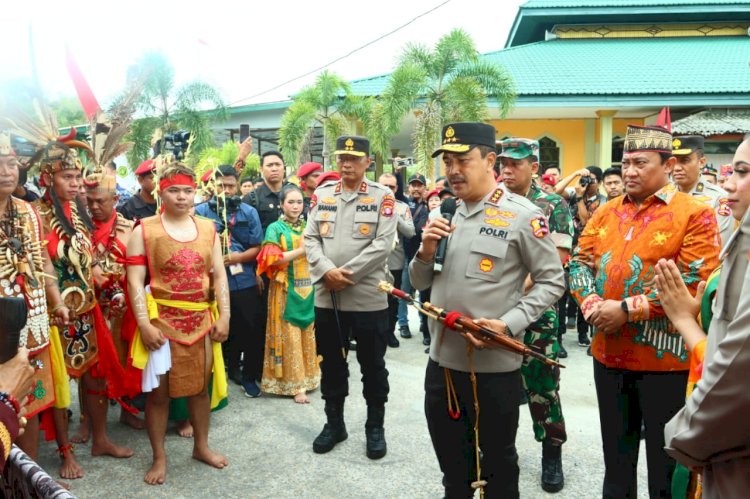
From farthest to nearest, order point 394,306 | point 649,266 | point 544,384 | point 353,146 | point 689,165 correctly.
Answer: point 394,306, point 689,165, point 353,146, point 544,384, point 649,266

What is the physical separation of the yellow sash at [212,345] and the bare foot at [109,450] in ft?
2.32

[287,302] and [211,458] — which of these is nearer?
[211,458]

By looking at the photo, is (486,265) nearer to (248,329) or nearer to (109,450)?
(109,450)

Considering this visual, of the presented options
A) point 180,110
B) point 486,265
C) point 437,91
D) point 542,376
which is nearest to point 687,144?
point 542,376

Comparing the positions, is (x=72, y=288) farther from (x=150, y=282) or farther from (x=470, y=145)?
(x=470, y=145)

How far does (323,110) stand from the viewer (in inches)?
674

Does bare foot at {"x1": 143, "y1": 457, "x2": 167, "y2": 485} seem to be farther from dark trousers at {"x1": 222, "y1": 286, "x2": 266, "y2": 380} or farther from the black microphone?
the black microphone

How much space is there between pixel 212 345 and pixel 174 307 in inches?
15.5

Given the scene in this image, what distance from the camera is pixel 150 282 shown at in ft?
12.6

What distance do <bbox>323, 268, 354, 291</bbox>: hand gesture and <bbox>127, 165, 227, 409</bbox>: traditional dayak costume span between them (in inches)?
32.8

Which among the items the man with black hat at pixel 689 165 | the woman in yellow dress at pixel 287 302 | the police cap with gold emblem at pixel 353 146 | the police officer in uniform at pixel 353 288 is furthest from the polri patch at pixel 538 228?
the woman in yellow dress at pixel 287 302

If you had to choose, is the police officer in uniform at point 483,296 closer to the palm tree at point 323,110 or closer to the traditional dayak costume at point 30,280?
the traditional dayak costume at point 30,280

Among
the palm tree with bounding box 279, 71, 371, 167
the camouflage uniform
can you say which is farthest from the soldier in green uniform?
the palm tree with bounding box 279, 71, 371, 167

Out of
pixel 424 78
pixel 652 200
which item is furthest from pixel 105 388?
pixel 424 78
